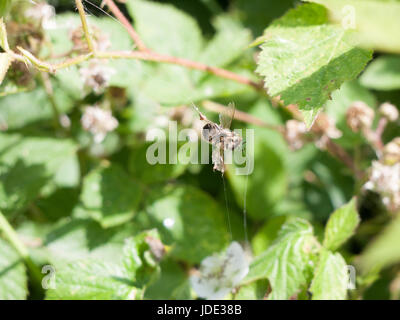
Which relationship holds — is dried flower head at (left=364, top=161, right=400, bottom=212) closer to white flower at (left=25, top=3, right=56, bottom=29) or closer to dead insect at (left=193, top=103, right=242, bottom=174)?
dead insect at (left=193, top=103, right=242, bottom=174)

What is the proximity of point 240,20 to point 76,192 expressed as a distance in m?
1.07

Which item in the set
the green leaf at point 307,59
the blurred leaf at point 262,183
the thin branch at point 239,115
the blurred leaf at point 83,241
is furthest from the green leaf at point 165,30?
the blurred leaf at point 83,241

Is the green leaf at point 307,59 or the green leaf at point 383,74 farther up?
the green leaf at point 383,74

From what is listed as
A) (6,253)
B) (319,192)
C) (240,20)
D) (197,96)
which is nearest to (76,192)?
(6,253)

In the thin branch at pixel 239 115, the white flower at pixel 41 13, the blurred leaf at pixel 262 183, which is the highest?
the white flower at pixel 41 13

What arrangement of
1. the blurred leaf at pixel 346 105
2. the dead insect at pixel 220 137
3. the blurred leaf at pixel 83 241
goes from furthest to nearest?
the blurred leaf at pixel 346 105 → the blurred leaf at pixel 83 241 → the dead insect at pixel 220 137

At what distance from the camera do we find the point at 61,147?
1484 mm

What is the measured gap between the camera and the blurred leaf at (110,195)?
1.31 m

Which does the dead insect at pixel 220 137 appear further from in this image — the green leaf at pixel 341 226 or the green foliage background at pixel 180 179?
the green leaf at pixel 341 226

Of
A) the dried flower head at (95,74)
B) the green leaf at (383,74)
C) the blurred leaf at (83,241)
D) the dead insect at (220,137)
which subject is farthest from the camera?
the green leaf at (383,74)

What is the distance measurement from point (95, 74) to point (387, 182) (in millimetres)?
858

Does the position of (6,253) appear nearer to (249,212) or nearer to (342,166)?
(249,212)

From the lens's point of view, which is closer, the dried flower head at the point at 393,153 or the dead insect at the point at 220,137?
the dead insect at the point at 220,137

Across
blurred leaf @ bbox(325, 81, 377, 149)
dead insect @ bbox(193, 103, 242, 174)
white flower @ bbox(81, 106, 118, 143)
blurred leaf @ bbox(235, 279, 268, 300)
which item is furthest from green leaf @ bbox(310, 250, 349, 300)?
white flower @ bbox(81, 106, 118, 143)
